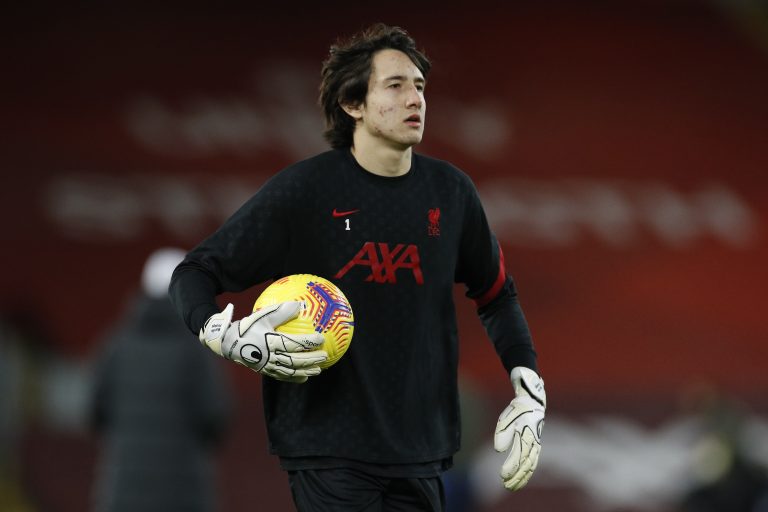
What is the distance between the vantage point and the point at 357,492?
4004 mm

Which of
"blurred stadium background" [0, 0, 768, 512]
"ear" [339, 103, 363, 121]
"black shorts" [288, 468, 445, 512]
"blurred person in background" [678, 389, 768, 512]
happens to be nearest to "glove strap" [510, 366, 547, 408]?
"black shorts" [288, 468, 445, 512]

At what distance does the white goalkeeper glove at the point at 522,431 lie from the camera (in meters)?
4.22

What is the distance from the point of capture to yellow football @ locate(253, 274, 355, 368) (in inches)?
149

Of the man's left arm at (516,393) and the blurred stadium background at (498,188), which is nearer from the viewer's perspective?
the man's left arm at (516,393)

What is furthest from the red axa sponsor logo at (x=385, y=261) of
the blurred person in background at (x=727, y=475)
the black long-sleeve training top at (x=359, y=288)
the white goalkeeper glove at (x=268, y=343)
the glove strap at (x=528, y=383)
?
the blurred person in background at (x=727, y=475)

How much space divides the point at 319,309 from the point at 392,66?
0.88 meters

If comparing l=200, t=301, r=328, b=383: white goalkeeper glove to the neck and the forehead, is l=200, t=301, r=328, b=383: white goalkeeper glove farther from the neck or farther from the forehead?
the forehead

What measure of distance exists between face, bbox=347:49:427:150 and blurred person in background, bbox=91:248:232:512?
3115mm

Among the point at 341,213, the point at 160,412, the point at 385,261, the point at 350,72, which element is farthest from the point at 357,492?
the point at 160,412

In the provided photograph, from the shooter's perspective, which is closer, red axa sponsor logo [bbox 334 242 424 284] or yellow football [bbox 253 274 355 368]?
yellow football [bbox 253 274 355 368]

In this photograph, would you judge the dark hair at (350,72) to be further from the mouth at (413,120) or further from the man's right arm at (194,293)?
the man's right arm at (194,293)

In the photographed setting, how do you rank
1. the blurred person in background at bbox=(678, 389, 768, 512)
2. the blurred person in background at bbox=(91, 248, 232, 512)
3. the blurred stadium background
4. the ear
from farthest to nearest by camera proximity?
the blurred stadium background < the blurred person in background at bbox=(678, 389, 768, 512) < the blurred person in background at bbox=(91, 248, 232, 512) < the ear

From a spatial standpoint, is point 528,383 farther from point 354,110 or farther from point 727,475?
point 727,475

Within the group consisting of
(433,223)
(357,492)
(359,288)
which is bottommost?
(357,492)
